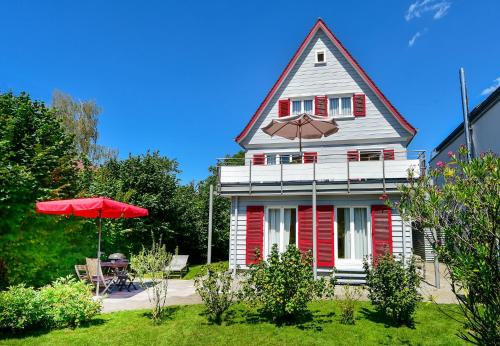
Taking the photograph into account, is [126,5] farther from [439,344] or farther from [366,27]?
[439,344]

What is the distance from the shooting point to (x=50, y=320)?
737 cm

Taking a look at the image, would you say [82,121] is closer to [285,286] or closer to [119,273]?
[119,273]

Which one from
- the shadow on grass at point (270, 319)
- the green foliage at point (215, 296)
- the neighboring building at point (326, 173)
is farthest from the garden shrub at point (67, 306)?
the neighboring building at point (326, 173)

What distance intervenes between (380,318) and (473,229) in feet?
15.8

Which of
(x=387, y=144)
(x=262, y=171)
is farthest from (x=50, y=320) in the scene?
(x=387, y=144)

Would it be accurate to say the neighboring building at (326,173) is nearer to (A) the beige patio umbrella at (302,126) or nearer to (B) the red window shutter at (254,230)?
(B) the red window shutter at (254,230)

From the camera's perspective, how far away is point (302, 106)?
17781 mm

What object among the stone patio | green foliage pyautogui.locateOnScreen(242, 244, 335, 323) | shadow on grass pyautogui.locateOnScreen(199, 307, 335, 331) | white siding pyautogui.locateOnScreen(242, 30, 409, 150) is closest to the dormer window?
white siding pyautogui.locateOnScreen(242, 30, 409, 150)

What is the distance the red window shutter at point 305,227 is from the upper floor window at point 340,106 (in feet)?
19.1

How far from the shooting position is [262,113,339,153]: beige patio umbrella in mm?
13750

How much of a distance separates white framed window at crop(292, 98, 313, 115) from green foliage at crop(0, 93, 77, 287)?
10806 mm

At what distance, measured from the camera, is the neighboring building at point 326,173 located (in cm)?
1341

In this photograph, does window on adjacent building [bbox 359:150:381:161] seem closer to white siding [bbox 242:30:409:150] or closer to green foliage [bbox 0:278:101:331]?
white siding [bbox 242:30:409:150]

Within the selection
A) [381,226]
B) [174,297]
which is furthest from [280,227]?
[174,297]
